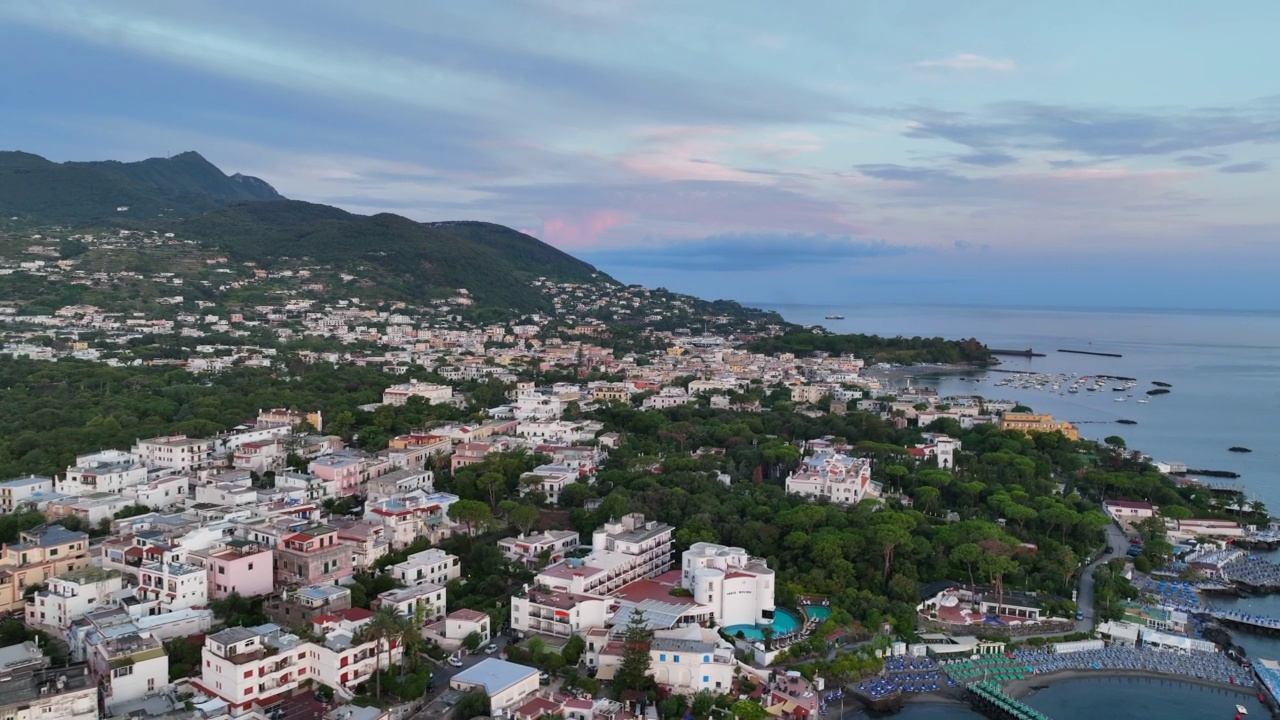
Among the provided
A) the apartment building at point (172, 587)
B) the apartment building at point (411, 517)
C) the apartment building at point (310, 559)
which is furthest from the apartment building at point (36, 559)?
the apartment building at point (411, 517)

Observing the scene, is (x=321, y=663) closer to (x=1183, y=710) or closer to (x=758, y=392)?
(x=1183, y=710)

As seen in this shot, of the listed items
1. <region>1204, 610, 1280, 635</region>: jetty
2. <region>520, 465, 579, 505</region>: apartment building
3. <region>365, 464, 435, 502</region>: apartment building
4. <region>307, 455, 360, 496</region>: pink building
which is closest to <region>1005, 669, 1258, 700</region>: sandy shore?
<region>1204, 610, 1280, 635</region>: jetty

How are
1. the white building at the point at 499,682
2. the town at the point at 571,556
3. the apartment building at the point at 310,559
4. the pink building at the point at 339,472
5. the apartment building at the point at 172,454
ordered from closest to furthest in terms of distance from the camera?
1. the white building at the point at 499,682
2. the town at the point at 571,556
3. the apartment building at the point at 310,559
4. the pink building at the point at 339,472
5. the apartment building at the point at 172,454

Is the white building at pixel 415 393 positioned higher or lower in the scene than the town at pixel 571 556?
higher

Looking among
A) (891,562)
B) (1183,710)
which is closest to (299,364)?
(891,562)

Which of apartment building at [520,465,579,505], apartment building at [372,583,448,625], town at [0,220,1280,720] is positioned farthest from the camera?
apartment building at [520,465,579,505]

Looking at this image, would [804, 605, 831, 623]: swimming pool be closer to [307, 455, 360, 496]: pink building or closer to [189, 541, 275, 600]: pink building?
[189, 541, 275, 600]: pink building

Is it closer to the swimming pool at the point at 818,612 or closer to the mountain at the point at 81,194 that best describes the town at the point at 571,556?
the swimming pool at the point at 818,612
